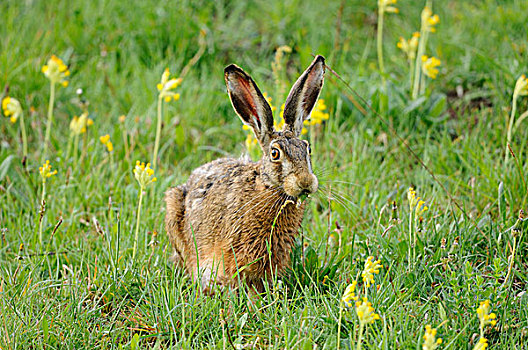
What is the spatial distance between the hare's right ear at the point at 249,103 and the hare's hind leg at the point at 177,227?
81 centimetres

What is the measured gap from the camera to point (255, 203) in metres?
4.14

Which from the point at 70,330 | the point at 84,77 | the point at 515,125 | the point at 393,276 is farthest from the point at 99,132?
the point at 515,125

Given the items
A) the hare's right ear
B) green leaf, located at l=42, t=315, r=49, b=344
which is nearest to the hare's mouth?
the hare's right ear

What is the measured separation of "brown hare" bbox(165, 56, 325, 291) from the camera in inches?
157

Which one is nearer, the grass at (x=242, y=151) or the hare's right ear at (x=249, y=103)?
the grass at (x=242, y=151)

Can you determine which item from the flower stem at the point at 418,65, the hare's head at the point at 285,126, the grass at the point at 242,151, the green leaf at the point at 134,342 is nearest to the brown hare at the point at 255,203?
the hare's head at the point at 285,126

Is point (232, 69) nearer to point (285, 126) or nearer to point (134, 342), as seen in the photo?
point (285, 126)

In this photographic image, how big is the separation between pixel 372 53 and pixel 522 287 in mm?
3484

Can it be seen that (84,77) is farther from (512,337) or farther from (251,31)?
(512,337)

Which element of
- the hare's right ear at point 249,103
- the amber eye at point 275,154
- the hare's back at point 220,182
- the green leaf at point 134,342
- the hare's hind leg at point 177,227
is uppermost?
the hare's right ear at point 249,103

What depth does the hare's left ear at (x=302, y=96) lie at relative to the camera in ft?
13.6

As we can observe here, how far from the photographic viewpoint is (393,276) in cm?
410

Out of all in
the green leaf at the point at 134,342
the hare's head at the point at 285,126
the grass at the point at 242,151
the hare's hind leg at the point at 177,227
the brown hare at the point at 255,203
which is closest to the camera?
the green leaf at the point at 134,342

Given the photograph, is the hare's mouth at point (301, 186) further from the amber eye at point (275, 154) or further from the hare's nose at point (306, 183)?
the amber eye at point (275, 154)
